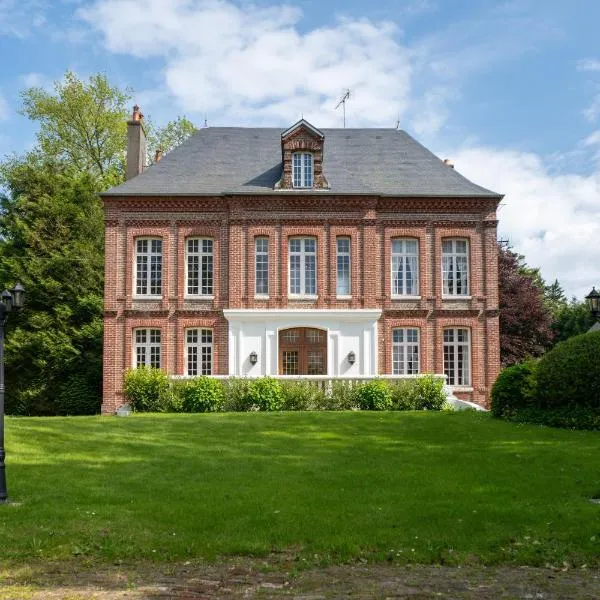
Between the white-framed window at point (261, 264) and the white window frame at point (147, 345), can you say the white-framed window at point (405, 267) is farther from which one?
the white window frame at point (147, 345)

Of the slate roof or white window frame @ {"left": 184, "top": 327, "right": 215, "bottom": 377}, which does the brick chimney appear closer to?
the slate roof

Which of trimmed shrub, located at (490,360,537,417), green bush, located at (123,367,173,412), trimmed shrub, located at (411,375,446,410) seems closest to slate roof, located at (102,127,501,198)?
green bush, located at (123,367,173,412)

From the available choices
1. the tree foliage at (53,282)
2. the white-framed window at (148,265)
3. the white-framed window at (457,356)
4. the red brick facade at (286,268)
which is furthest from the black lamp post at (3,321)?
the tree foliage at (53,282)

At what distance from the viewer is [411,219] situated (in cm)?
2550

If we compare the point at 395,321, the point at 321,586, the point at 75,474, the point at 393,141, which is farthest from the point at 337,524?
the point at 393,141

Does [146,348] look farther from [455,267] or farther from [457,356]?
[455,267]

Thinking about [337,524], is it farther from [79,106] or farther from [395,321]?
[79,106]

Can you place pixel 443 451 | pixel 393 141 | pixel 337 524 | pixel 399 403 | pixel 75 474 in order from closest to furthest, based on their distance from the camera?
pixel 337 524
pixel 75 474
pixel 443 451
pixel 399 403
pixel 393 141

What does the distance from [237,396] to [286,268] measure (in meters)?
5.71

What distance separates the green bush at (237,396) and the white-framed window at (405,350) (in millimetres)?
6221

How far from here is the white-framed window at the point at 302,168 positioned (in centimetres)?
2536

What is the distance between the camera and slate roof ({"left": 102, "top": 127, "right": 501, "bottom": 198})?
82.8 feet

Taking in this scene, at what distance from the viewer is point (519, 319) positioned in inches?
1330

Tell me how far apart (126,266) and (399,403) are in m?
10.8
